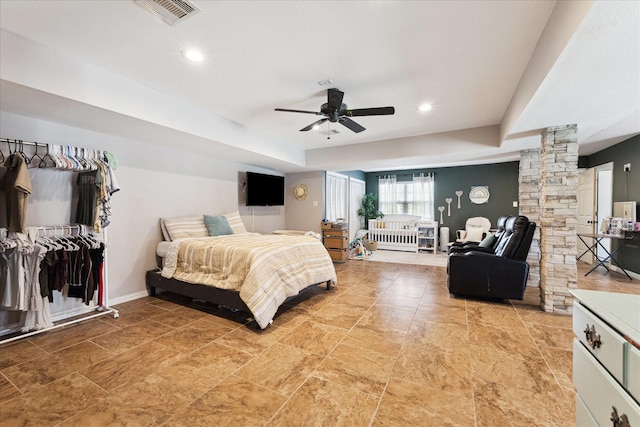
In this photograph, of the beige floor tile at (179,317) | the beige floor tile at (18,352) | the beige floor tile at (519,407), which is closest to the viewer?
the beige floor tile at (519,407)

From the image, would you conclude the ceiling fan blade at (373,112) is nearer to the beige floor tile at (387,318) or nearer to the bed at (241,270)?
the bed at (241,270)

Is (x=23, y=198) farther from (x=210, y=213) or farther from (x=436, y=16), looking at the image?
(x=436, y=16)

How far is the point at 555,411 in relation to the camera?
162 centimetres

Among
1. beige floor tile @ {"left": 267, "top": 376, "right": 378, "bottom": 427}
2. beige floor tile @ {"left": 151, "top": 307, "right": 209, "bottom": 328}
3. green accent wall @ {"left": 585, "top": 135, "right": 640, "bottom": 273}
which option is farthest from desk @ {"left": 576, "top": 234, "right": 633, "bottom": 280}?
beige floor tile @ {"left": 151, "top": 307, "right": 209, "bottom": 328}

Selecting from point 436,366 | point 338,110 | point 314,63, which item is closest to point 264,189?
point 338,110

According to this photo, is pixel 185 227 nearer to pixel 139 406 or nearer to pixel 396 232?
pixel 139 406

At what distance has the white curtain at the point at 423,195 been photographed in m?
8.39

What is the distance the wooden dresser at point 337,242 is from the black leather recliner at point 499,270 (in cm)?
283

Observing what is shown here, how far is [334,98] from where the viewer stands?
2979 millimetres

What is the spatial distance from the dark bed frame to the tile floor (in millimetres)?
187

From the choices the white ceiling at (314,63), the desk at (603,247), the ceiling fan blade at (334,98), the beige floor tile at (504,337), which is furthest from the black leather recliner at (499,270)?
the ceiling fan blade at (334,98)

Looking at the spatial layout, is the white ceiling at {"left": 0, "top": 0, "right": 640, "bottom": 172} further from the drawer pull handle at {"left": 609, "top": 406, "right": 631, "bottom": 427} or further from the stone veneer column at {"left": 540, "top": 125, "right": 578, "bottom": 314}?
the drawer pull handle at {"left": 609, "top": 406, "right": 631, "bottom": 427}

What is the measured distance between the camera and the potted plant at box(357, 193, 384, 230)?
8.85 meters

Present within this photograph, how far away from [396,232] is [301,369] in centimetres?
643
